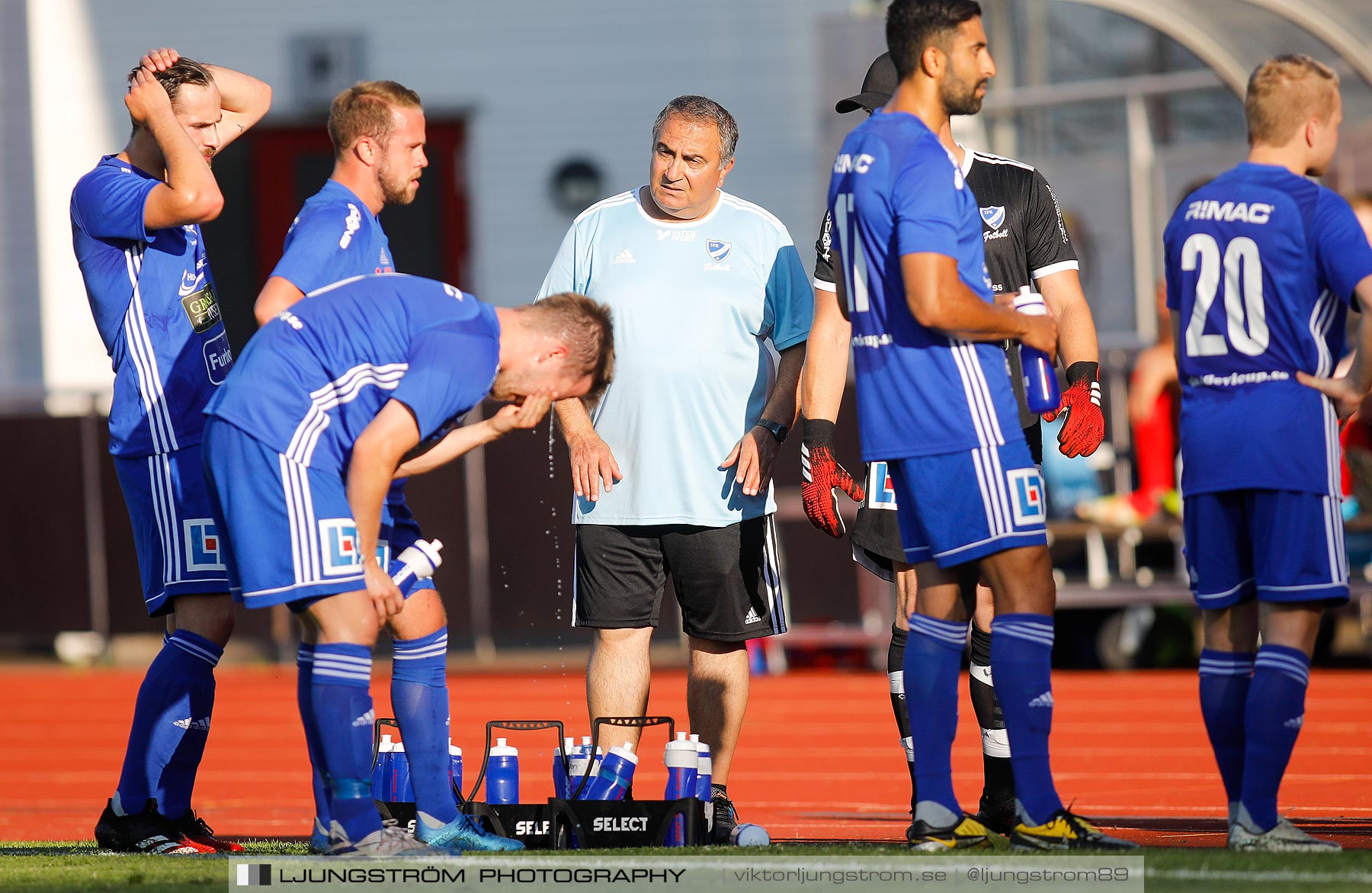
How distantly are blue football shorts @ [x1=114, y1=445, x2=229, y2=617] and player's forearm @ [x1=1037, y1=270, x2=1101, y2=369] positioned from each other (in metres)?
2.88

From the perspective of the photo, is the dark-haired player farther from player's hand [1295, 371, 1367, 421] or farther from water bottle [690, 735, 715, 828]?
player's hand [1295, 371, 1367, 421]

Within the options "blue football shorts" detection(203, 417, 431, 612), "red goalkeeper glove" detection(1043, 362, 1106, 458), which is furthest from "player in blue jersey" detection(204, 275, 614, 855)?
"red goalkeeper glove" detection(1043, 362, 1106, 458)

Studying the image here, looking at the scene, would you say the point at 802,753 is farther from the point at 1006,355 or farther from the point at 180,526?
the point at 180,526

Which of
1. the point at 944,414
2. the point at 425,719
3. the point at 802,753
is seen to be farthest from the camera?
the point at 802,753

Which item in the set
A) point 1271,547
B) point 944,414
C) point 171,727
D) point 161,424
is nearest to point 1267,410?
point 1271,547

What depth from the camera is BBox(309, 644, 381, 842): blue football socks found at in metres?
4.87

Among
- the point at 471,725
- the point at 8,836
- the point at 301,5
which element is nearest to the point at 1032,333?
the point at 8,836

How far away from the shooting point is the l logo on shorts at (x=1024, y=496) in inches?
195

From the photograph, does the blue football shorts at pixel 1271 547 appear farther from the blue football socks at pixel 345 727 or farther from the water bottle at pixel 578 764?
the blue football socks at pixel 345 727

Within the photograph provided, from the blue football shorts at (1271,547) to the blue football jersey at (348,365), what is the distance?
214 cm

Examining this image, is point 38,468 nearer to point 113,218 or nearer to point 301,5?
point 301,5

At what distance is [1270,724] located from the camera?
16.3ft

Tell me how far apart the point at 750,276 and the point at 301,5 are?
40.4ft

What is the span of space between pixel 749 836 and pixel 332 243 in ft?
7.49
